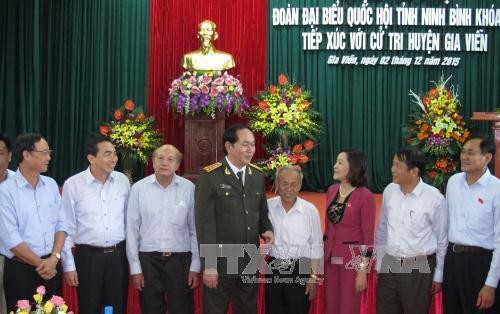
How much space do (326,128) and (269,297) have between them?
544 cm

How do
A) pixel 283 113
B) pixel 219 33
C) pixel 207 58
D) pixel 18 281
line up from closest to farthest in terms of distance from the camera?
1. pixel 18 281
2. pixel 207 58
3. pixel 283 113
4. pixel 219 33

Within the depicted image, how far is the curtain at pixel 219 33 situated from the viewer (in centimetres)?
881

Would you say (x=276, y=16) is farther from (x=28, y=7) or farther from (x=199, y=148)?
(x=28, y=7)

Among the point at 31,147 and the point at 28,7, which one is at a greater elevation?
the point at 28,7

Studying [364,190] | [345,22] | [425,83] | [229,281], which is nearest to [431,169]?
[425,83]

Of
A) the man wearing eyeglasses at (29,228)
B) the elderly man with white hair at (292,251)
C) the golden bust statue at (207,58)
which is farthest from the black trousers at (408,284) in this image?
the golden bust statue at (207,58)

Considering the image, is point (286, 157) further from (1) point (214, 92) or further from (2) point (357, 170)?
(2) point (357, 170)

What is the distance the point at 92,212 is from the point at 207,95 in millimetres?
4052

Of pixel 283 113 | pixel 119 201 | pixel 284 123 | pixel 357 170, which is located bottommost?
pixel 119 201

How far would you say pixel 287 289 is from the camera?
3.59 meters

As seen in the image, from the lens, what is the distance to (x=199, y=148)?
779 centimetres

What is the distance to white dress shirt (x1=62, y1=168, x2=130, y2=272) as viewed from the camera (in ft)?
11.7

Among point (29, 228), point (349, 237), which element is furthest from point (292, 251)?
point (29, 228)

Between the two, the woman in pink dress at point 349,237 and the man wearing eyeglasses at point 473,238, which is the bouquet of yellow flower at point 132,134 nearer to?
the woman in pink dress at point 349,237
